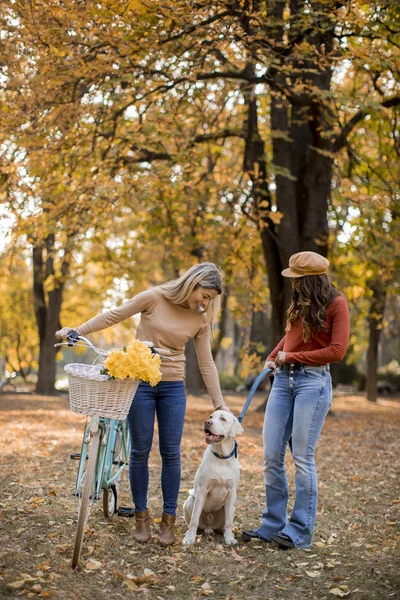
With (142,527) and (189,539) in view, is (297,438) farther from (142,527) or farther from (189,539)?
(142,527)

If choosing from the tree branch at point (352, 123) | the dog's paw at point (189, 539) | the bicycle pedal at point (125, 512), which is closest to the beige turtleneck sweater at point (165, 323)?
the dog's paw at point (189, 539)

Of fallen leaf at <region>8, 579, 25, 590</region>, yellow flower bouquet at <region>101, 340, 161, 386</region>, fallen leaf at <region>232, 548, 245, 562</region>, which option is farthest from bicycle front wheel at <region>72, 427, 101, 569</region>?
fallen leaf at <region>232, 548, 245, 562</region>

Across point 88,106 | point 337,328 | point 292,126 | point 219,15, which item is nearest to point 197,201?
point 292,126

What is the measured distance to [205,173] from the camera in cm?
1206

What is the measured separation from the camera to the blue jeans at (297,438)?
16.0 ft

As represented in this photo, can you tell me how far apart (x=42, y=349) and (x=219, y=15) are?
1335cm

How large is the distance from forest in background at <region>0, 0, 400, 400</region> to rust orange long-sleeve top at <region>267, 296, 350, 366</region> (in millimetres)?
3466

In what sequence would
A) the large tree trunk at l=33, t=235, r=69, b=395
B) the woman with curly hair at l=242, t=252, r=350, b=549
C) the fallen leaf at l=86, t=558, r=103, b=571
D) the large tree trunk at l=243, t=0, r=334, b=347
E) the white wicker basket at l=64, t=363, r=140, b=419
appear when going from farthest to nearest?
the large tree trunk at l=33, t=235, r=69, b=395 < the large tree trunk at l=243, t=0, r=334, b=347 < the woman with curly hair at l=242, t=252, r=350, b=549 < the fallen leaf at l=86, t=558, r=103, b=571 < the white wicker basket at l=64, t=363, r=140, b=419

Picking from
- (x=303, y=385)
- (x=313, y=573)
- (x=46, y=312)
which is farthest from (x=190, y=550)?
(x=46, y=312)

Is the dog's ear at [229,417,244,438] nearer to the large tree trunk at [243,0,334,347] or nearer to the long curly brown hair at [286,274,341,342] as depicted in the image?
the long curly brown hair at [286,274,341,342]

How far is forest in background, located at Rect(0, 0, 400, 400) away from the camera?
7.45 m

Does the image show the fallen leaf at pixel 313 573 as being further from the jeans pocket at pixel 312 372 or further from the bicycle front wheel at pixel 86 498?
the bicycle front wheel at pixel 86 498

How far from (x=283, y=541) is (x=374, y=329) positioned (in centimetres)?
1536

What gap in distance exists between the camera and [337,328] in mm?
4789
